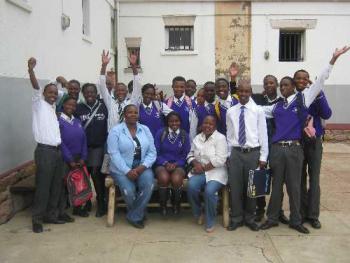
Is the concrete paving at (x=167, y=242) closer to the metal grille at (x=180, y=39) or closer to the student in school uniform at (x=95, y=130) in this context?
the student in school uniform at (x=95, y=130)

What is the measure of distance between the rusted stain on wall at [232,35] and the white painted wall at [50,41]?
12.2 feet

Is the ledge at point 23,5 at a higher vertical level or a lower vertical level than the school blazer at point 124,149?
higher

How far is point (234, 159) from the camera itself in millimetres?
5633

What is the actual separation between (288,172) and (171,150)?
1545mm

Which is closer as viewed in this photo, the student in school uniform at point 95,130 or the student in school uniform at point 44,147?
the student in school uniform at point 44,147

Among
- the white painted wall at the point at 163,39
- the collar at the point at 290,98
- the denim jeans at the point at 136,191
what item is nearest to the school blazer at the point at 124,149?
the denim jeans at the point at 136,191

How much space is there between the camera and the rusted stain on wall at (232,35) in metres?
13.9

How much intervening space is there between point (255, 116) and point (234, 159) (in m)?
0.60

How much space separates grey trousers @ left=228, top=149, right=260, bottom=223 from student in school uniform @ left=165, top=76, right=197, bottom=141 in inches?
38.9

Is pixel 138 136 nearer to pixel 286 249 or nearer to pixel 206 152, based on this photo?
pixel 206 152

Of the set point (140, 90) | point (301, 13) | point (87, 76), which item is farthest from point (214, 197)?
point (301, 13)

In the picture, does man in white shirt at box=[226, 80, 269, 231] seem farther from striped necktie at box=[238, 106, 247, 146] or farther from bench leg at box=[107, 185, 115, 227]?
bench leg at box=[107, 185, 115, 227]

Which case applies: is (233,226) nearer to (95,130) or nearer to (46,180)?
(95,130)

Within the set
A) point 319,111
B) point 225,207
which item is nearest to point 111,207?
point 225,207
